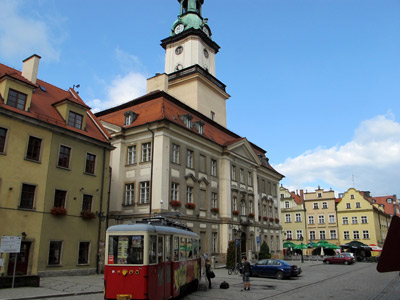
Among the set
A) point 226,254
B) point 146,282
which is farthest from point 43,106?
point 226,254

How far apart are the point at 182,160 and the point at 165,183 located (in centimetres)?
343

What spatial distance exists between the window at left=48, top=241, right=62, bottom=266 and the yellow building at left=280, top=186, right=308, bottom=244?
168ft

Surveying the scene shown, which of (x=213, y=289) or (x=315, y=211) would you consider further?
(x=315, y=211)

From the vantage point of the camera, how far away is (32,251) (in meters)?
20.8

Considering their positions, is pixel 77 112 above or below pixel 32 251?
above

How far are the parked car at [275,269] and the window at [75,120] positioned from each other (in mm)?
16291

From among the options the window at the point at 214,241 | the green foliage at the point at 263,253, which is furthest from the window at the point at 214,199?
the green foliage at the point at 263,253

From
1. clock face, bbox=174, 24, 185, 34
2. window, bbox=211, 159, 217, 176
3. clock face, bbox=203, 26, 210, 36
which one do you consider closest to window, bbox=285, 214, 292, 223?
window, bbox=211, 159, 217, 176

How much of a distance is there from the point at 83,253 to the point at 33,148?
306 inches

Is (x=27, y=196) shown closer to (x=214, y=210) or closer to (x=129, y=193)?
(x=129, y=193)

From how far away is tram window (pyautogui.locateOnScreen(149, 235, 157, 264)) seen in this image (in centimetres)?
1181

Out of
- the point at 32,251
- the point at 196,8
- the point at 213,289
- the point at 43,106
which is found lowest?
the point at 213,289

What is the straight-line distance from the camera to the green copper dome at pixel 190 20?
47500mm

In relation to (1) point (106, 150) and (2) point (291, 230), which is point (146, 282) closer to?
(1) point (106, 150)
